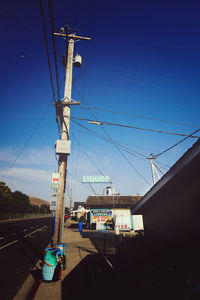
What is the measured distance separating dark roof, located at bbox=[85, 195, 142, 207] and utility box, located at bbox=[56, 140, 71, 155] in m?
21.2

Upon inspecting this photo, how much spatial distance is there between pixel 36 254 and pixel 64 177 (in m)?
5.30

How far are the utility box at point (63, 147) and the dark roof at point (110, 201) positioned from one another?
69.5 feet

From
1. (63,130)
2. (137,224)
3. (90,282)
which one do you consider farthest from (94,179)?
(90,282)

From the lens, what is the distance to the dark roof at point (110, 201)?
87.9 feet

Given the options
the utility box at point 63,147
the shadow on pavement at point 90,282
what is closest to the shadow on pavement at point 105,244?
the shadow on pavement at point 90,282

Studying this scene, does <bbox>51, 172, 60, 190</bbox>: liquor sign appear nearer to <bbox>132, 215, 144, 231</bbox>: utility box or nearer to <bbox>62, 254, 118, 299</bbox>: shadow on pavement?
<bbox>62, 254, 118, 299</bbox>: shadow on pavement

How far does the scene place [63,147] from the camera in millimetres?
7824

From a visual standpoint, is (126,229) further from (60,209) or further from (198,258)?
(198,258)

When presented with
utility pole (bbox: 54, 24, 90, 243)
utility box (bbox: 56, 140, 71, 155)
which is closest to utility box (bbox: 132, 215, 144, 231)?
utility pole (bbox: 54, 24, 90, 243)

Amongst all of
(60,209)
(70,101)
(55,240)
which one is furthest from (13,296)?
Answer: (70,101)

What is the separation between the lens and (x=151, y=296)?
3617 millimetres

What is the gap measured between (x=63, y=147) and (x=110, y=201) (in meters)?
22.5

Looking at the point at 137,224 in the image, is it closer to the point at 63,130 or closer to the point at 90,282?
the point at 90,282

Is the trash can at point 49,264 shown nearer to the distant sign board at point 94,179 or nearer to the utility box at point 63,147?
the utility box at point 63,147
